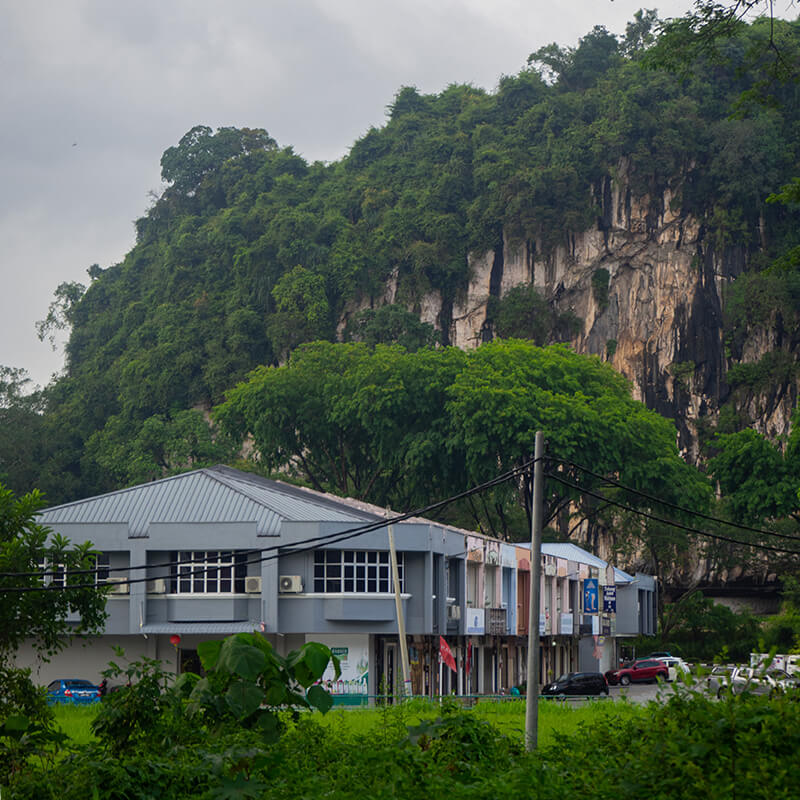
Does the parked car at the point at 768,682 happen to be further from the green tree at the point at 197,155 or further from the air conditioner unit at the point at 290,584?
the green tree at the point at 197,155

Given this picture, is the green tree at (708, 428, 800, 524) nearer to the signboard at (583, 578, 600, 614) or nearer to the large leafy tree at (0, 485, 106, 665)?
the signboard at (583, 578, 600, 614)

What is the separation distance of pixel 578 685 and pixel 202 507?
53.3 feet

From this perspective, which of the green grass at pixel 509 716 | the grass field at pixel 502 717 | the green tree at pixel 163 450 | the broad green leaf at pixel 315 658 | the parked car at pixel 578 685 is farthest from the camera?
the green tree at pixel 163 450

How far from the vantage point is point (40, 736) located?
11.5 metres

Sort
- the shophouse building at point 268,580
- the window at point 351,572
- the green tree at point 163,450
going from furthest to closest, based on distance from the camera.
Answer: the green tree at point 163,450 < the window at point 351,572 < the shophouse building at point 268,580

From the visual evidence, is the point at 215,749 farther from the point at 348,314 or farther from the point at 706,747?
the point at 348,314

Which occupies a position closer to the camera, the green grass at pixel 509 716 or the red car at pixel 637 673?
the green grass at pixel 509 716

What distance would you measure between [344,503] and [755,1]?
3744cm

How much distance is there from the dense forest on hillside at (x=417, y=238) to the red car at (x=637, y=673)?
20571 millimetres

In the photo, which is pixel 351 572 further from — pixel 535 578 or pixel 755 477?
pixel 755 477

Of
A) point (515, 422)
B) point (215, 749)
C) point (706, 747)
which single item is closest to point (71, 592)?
point (215, 749)

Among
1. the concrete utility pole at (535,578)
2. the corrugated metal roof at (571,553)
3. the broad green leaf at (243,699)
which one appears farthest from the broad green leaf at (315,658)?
the corrugated metal roof at (571,553)

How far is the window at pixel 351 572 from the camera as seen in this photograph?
43.0 meters

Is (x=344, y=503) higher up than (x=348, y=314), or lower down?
lower down
